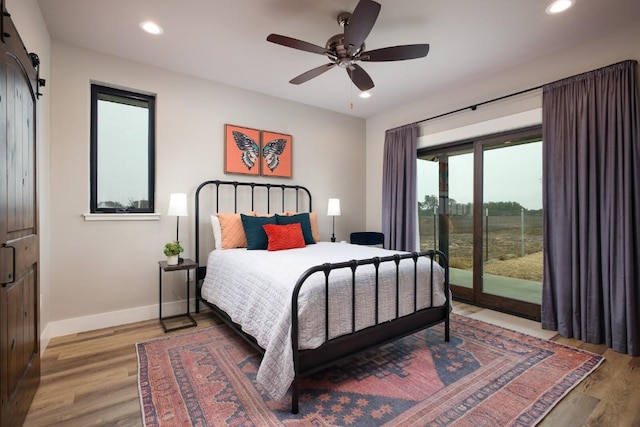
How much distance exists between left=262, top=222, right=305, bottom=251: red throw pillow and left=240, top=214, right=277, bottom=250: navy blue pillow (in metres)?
0.06

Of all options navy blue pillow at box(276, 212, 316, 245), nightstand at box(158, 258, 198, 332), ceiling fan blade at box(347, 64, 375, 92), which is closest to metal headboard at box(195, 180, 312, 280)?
nightstand at box(158, 258, 198, 332)

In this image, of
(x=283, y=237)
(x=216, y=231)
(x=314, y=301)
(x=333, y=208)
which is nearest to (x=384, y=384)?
(x=314, y=301)

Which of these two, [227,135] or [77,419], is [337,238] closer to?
[227,135]

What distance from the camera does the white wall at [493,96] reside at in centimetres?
268

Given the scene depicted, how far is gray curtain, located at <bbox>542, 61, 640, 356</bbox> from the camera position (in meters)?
2.48

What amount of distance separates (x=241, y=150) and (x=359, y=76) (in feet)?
5.99

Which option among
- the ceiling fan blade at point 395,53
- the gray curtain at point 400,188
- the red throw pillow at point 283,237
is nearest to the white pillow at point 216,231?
the red throw pillow at point 283,237

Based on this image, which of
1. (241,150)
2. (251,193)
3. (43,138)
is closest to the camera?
(43,138)

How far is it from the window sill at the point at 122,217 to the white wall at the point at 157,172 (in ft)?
0.14

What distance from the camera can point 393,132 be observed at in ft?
15.1

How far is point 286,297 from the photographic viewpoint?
6.08ft

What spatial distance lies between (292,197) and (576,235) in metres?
3.19

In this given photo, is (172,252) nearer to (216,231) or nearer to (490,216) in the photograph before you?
(216,231)

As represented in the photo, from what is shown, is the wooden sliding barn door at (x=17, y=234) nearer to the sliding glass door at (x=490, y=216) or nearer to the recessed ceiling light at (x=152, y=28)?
the recessed ceiling light at (x=152, y=28)
